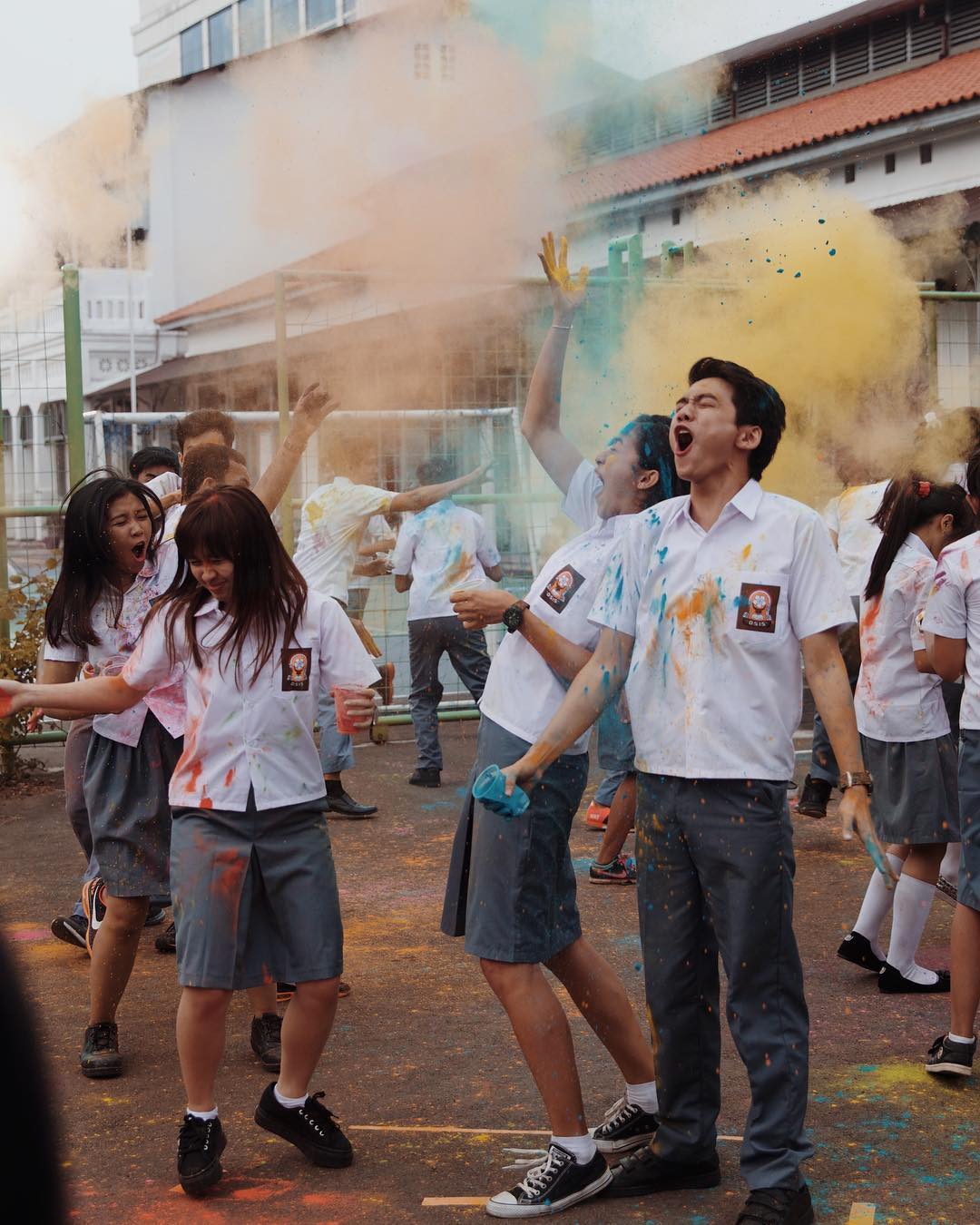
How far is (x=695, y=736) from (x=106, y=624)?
214 cm

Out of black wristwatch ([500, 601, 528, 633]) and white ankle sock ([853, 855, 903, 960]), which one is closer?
black wristwatch ([500, 601, 528, 633])

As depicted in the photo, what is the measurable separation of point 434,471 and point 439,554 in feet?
1.60

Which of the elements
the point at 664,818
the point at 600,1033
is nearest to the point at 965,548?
the point at 664,818

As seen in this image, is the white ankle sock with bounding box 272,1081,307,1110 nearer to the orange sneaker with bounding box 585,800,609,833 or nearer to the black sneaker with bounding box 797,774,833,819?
the orange sneaker with bounding box 585,800,609,833

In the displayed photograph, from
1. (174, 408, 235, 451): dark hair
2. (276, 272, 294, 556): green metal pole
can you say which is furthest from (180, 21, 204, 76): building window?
(174, 408, 235, 451): dark hair

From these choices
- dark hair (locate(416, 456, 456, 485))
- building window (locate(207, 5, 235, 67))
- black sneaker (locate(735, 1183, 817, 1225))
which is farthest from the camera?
dark hair (locate(416, 456, 456, 485))

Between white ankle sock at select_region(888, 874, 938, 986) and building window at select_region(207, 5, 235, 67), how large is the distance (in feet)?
18.8

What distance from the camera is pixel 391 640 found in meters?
10.8

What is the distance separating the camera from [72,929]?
5.56m

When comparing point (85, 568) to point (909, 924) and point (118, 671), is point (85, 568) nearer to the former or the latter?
point (118, 671)

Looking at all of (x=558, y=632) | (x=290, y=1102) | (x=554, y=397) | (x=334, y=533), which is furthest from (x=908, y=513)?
(x=334, y=533)

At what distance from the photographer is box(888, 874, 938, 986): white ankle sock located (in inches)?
191

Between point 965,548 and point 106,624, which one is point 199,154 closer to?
point 106,624

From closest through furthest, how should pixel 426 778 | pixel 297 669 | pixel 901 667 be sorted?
1. pixel 297 669
2. pixel 901 667
3. pixel 426 778
